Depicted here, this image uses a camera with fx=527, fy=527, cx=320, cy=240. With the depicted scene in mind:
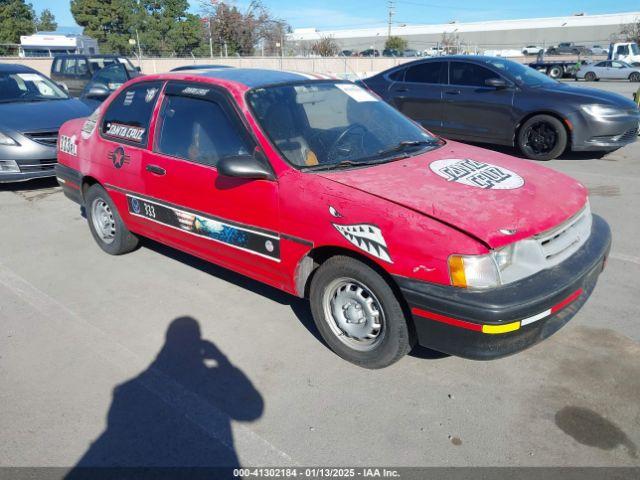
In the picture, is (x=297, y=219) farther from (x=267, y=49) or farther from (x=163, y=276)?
(x=267, y=49)

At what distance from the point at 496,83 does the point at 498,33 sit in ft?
293

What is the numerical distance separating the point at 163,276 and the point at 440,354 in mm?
2469

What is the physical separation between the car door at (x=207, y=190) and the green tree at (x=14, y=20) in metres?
50.1

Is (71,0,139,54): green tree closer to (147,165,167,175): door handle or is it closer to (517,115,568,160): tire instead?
(517,115,568,160): tire

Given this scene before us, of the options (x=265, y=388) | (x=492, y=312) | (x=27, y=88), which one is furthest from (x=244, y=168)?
(x=27, y=88)

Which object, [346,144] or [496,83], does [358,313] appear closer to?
[346,144]

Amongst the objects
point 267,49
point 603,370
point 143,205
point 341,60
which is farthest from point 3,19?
point 603,370

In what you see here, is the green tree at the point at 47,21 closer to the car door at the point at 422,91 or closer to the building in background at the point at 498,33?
the building in background at the point at 498,33

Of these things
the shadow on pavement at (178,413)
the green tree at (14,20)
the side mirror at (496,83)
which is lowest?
the shadow on pavement at (178,413)

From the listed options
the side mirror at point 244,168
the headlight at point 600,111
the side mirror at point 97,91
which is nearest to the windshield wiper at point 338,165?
the side mirror at point 244,168

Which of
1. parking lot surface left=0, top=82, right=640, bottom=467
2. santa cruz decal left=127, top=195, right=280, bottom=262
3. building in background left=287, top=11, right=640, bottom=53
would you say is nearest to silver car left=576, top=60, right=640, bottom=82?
parking lot surface left=0, top=82, right=640, bottom=467

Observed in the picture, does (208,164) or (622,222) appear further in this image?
(622,222)

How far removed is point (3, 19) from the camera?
153 feet

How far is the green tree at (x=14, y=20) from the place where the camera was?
1773 inches
